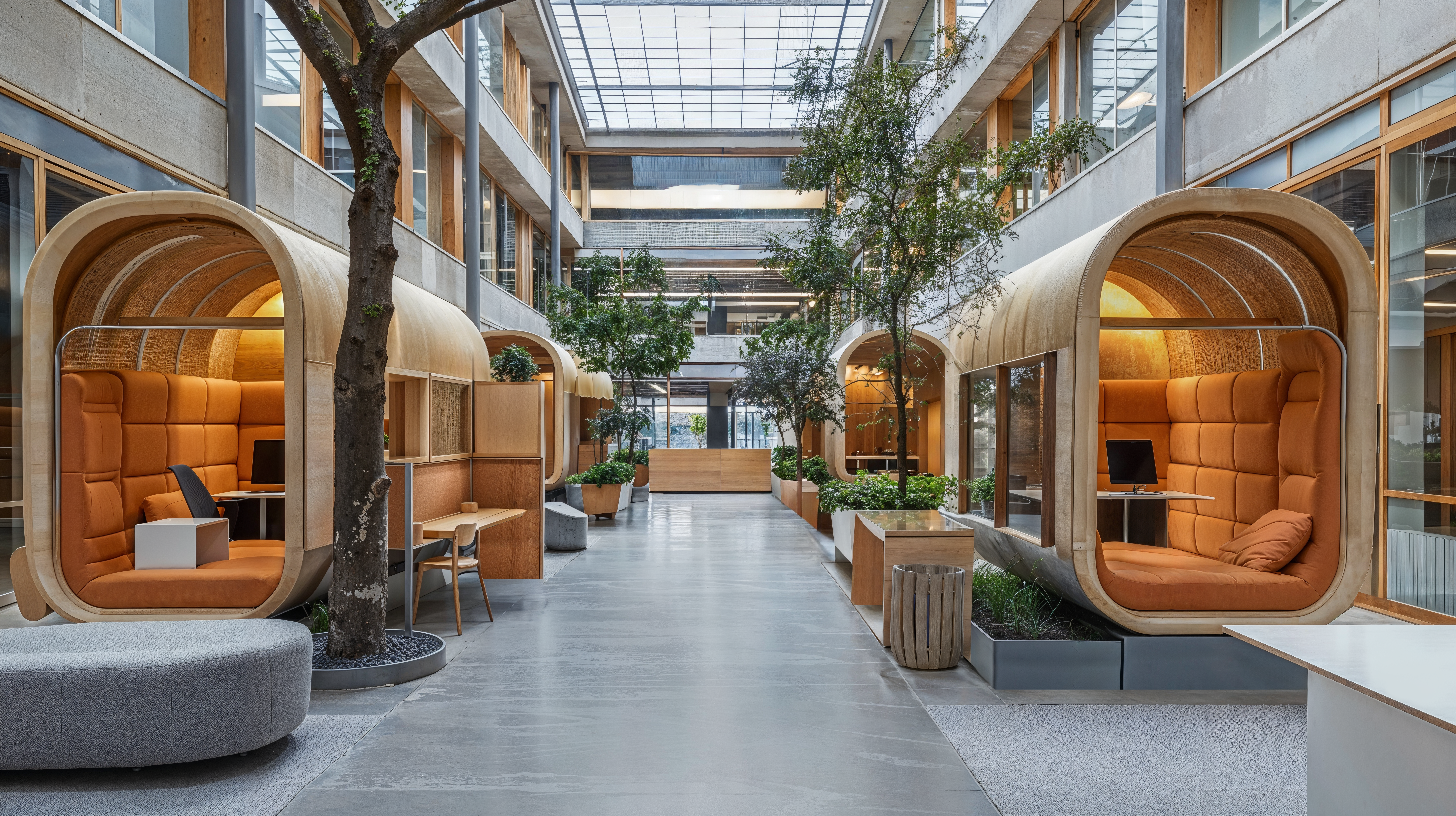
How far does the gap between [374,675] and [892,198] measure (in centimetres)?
594

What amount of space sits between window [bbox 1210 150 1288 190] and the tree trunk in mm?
7298

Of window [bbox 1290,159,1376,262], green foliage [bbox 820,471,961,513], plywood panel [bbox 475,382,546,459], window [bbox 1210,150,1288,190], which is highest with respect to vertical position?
window [bbox 1210,150,1288,190]

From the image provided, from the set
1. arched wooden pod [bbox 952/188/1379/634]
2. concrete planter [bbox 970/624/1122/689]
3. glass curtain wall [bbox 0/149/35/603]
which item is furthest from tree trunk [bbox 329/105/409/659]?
arched wooden pod [bbox 952/188/1379/634]

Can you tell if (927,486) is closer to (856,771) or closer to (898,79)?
(898,79)

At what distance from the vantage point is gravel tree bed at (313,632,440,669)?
5551 mm

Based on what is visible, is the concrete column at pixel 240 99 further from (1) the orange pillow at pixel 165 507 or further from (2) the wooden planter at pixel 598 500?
(2) the wooden planter at pixel 598 500

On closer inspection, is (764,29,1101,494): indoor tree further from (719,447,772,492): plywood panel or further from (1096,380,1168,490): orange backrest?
(719,447,772,492): plywood panel

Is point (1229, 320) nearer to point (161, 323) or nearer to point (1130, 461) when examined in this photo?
point (1130, 461)

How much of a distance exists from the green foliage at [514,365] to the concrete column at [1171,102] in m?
7.51

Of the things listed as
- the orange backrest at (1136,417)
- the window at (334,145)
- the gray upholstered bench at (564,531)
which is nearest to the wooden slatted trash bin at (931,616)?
the orange backrest at (1136,417)

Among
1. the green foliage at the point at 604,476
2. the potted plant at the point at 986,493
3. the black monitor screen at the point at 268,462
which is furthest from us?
the green foliage at the point at 604,476

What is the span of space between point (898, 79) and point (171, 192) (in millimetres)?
5836

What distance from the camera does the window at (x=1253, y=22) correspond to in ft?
26.6

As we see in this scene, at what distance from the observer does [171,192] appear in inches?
221
